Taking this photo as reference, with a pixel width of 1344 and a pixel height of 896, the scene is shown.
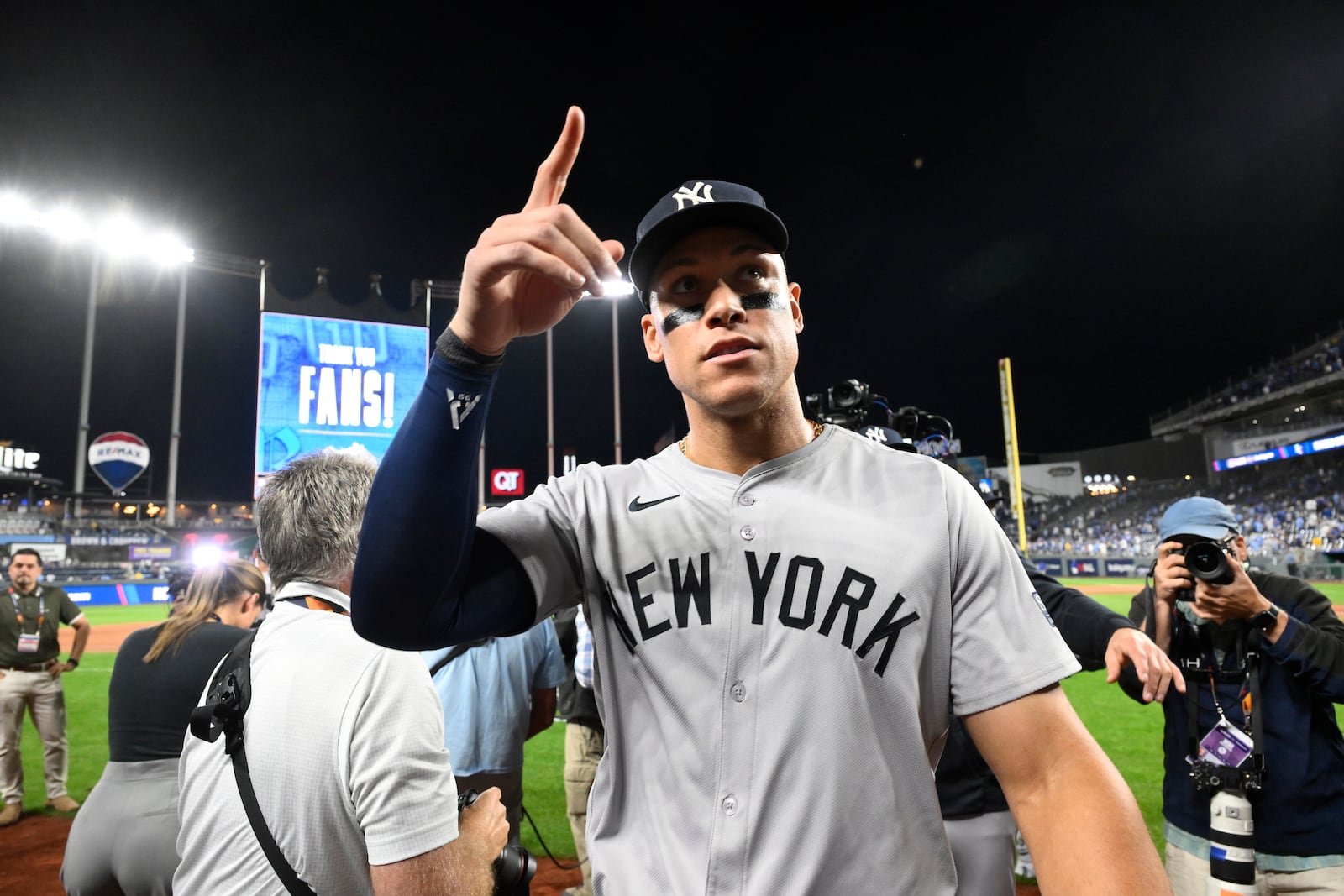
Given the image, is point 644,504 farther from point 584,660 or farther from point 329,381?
point 329,381

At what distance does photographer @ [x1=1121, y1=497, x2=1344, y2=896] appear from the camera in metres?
2.96

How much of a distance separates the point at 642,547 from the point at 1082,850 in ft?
2.95

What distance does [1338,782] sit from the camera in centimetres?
299

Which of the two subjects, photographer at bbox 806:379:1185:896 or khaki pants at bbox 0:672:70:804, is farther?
khaki pants at bbox 0:672:70:804

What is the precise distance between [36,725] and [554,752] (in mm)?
4927

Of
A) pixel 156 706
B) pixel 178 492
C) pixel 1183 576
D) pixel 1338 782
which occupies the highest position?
pixel 178 492

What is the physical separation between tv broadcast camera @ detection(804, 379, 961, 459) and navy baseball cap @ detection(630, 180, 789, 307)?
2.35m

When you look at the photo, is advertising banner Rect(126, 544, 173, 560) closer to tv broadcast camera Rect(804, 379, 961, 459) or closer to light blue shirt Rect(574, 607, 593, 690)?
light blue shirt Rect(574, 607, 593, 690)

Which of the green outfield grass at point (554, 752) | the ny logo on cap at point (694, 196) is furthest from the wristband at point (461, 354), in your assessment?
the green outfield grass at point (554, 752)

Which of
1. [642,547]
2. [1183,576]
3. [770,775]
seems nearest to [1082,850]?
[770,775]

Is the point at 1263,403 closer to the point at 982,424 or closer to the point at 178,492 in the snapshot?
the point at 982,424

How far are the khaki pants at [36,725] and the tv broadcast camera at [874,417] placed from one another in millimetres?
7508

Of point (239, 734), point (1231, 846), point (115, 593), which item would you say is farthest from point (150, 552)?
point (1231, 846)

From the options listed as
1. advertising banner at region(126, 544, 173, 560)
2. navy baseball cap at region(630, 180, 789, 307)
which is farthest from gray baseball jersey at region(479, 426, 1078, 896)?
advertising banner at region(126, 544, 173, 560)
